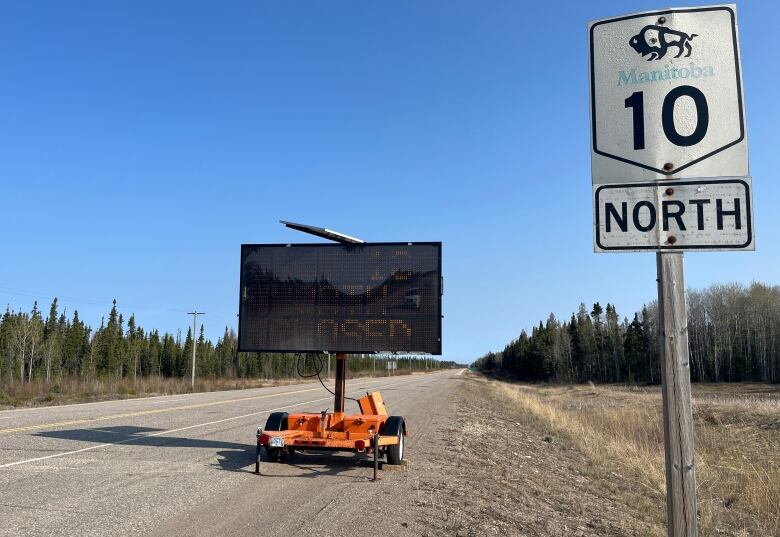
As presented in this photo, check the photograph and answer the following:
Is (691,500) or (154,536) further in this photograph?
(154,536)

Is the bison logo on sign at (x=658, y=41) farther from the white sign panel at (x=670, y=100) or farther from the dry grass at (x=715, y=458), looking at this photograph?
the dry grass at (x=715, y=458)

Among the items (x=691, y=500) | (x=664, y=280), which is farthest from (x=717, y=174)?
(x=691, y=500)

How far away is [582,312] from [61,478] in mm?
142979

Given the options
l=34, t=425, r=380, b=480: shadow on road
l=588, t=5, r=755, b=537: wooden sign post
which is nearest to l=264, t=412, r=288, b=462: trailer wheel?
l=34, t=425, r=380, b=480: shadow on road

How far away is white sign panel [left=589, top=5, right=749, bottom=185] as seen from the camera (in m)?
3.01

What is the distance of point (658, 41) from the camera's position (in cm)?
317

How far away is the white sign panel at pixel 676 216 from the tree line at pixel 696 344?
58.9m

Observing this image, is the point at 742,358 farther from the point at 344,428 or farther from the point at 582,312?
the point at 344,428

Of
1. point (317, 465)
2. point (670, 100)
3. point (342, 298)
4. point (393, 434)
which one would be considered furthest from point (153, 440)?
point (670, 100)

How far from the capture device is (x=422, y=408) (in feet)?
92.3

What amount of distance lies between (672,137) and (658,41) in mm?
540

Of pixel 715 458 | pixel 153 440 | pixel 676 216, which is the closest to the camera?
pixel 676 216

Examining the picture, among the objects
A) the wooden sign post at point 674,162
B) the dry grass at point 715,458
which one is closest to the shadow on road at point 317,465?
the dry grass at point 715,458

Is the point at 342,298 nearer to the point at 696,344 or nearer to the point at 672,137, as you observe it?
the point at 672,137
